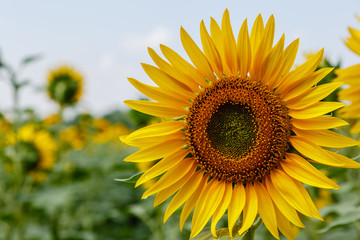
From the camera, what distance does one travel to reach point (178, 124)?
60.2 inches

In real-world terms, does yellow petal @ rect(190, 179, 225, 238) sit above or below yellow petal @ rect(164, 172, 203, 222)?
below

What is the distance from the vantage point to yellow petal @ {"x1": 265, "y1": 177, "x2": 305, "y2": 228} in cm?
130

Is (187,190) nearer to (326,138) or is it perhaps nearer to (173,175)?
(173,175)

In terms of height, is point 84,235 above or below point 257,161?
below

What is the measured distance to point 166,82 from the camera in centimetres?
148

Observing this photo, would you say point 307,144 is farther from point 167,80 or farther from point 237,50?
point 167,80

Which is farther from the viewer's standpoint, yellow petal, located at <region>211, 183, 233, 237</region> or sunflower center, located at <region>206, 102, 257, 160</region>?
sunflower center, located at <region>206, 102, 257, 160</region>

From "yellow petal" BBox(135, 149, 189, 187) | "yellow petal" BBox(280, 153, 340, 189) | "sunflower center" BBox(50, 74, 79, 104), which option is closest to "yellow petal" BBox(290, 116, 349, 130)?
"yellow petal" BBox(280, 153, 340, 189)

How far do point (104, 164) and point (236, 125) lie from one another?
9.75ft

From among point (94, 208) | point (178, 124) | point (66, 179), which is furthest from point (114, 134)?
point (178, 124)

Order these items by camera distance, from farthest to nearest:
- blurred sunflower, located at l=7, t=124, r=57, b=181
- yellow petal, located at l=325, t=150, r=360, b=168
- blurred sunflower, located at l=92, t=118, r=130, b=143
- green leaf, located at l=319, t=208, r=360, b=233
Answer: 1. blurred sunflower, located at l=92, t=118, r=130, b=143
2. blurred sunflower, located at l=7, t=124, r=57, b=181
3. green leaf, located at l=319, t=208, r=360, b=233
4. yellow petal, located at l=325, t=150, r=360, b=168

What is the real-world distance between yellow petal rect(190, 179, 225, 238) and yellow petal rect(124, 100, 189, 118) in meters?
0.30

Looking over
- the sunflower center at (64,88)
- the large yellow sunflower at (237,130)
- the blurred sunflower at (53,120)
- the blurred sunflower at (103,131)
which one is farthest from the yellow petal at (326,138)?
the blurred sunflower at (103,131)

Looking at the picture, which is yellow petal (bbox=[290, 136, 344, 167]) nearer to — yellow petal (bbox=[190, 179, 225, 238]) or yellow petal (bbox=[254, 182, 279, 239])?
yellow petal (bbox=[254, 182, 279, 239])
